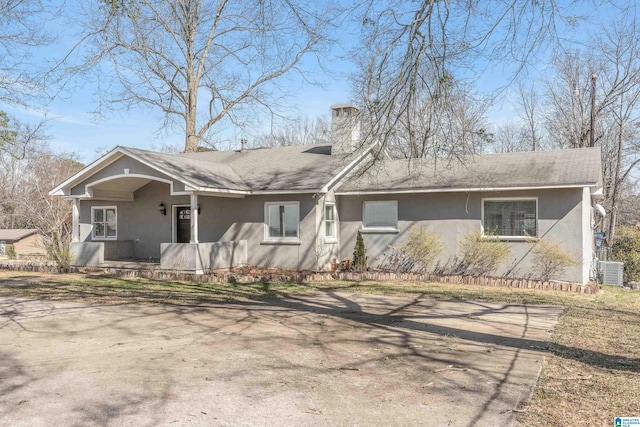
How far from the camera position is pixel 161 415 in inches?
169

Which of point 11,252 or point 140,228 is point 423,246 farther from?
point 11,252

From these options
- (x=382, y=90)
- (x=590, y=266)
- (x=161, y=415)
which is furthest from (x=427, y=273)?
(x=161, y=415)

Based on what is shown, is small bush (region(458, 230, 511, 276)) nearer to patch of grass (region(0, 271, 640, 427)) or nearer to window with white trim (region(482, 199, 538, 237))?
window with white trim (region(482, 199, 538, 237))

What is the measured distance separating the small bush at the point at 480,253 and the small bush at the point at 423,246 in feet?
2.43

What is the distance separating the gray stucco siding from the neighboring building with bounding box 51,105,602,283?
0.03 metres

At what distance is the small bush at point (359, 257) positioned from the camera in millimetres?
16234

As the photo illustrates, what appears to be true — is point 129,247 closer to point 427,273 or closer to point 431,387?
point 427,273

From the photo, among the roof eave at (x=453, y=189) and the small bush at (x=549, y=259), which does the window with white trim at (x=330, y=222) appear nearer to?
the roof eave at (x=453, y=189)

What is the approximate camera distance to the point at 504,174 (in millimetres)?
15250

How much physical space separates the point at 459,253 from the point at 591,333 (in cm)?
813

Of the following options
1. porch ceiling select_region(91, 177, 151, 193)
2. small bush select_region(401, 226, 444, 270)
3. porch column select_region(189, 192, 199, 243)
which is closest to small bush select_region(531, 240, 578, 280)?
small bush select_region(401, 226, 444, 270)

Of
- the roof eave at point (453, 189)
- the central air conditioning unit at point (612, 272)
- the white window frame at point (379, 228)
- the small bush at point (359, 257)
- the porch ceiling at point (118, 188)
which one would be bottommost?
the central air conditioning unit at point (612, 272)

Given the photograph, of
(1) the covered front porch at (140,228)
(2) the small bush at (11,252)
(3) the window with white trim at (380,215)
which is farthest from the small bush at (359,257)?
(2) the small bush at (11,252)

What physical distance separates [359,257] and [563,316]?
7.85m
